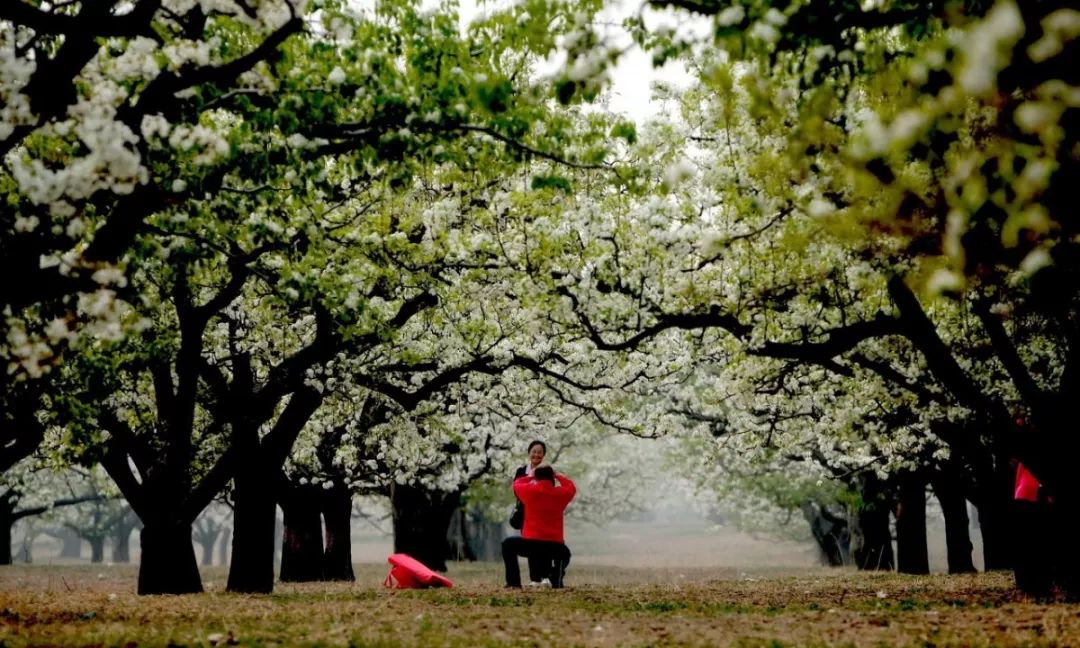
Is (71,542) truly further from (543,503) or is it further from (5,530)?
(543,503)

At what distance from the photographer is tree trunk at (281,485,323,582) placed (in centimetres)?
2666

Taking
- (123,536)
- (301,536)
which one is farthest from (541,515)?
(123,536)

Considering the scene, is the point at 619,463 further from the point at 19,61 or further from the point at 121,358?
the point at 19,61

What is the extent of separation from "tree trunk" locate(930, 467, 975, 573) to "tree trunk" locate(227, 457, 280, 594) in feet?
61.9

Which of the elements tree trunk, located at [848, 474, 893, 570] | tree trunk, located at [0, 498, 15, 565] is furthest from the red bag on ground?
tree trunk, located at [0, 498, 15, 565]

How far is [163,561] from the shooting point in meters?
16.5

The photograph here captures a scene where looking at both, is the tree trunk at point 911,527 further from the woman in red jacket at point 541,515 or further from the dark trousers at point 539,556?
the woman in red jacket at point 541,515

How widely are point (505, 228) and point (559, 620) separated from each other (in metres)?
7.23

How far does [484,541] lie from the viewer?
62.2m

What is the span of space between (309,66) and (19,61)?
110 inches

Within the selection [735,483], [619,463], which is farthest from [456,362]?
[619,463]

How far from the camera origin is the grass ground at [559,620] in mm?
8523

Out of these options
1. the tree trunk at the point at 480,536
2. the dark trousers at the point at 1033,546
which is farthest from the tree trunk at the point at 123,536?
the dark trousers at the point at 1033,546

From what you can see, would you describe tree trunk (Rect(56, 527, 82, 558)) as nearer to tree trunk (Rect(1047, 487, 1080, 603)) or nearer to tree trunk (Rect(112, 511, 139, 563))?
tree trunk (Rect(112, 511, 139, 563))
